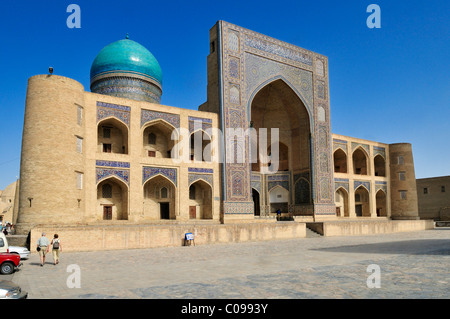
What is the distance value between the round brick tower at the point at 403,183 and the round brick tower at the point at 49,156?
25.6 metres

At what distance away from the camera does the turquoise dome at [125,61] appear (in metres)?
23.9

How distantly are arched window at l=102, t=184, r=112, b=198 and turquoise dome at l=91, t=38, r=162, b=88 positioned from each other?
8.19 m

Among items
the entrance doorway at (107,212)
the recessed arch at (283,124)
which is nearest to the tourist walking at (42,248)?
the entrance doorway at (107,212)

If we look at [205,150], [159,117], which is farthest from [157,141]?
[205,150]

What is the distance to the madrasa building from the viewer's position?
49.2 ft

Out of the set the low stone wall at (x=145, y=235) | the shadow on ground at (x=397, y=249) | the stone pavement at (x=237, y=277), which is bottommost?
the shadow on ground at (x=397, y=249)

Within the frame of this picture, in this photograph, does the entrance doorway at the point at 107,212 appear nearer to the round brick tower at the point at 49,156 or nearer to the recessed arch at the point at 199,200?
the round brick tower at the point at 49,156

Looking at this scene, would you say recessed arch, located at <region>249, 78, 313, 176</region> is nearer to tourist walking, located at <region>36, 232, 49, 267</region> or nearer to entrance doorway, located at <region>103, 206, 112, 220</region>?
entrance doorway, located at <region>103, 206, 112, 220</region>

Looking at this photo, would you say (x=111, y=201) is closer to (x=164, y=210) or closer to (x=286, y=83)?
(x=164, y=210)

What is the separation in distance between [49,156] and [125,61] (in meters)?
11.1

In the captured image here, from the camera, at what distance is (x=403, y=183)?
3119 centimetres

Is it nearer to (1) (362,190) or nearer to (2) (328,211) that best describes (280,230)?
(2) (328,211)

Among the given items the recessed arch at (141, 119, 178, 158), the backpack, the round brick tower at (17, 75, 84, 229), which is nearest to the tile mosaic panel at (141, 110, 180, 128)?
the recessed arch at (141, 119, 178, 158)

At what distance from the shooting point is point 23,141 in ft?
48.6
